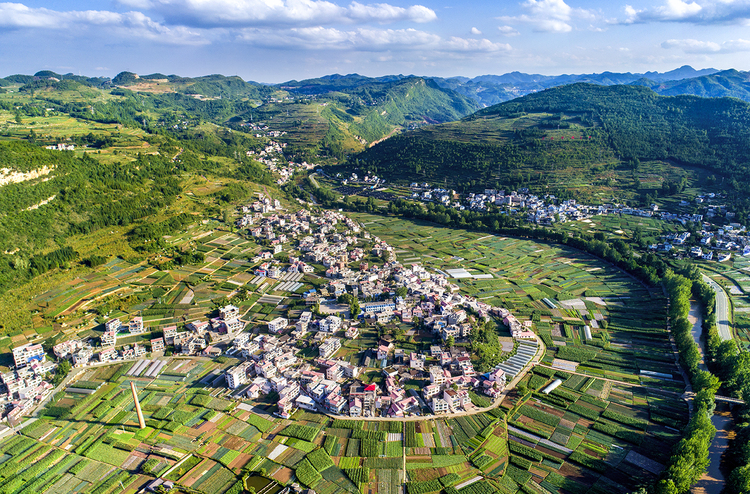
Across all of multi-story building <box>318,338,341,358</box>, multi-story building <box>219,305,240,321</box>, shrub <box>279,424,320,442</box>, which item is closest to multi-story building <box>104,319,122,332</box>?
multi-story building <box>219,305,240,321</box>

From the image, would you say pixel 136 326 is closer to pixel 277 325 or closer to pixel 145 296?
pixel 145 296

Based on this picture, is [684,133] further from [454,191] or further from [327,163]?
[327,163]

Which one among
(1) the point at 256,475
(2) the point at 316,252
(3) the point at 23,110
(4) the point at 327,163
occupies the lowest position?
(1) the point at 256,475

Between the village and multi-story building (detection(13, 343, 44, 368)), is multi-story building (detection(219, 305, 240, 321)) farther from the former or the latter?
multi-story building (detection(13, 343, 44, 368))

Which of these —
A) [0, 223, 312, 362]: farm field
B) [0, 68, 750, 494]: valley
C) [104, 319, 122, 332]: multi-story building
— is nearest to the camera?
[0, 68, 750, 494]: valley

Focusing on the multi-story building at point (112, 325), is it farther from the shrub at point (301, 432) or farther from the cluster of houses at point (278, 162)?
the cluster of houses at point (278, 162)

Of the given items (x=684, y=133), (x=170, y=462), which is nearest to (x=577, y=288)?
(x=170, y=462)
